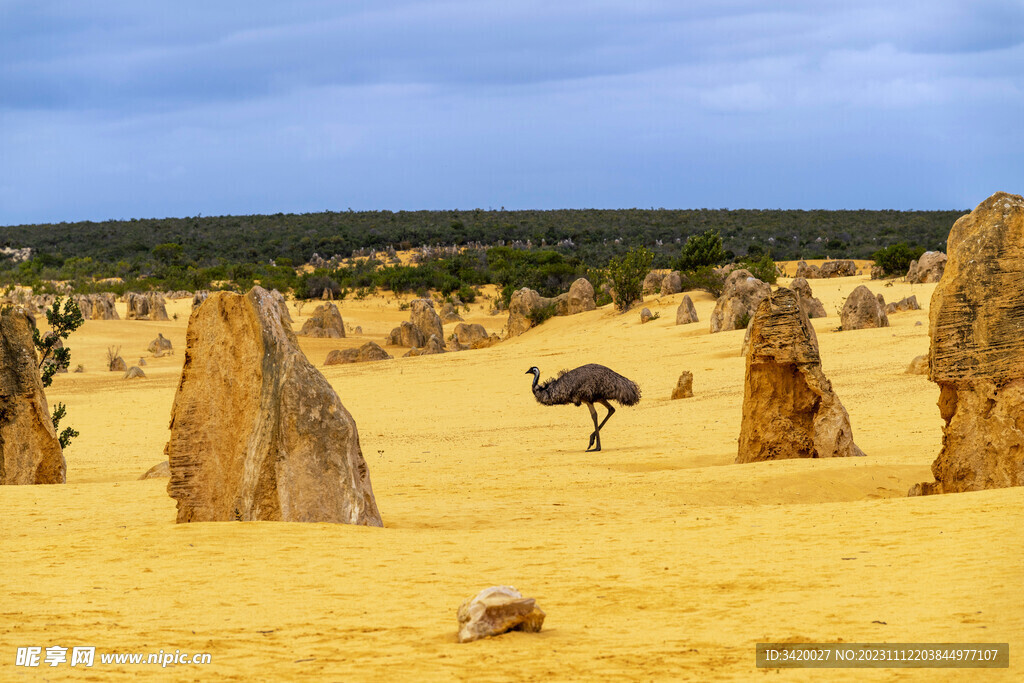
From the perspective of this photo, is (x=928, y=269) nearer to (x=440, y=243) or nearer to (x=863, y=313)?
(x=863, y=313)

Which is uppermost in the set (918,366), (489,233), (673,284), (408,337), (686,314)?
(489,233)

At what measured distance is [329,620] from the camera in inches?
247

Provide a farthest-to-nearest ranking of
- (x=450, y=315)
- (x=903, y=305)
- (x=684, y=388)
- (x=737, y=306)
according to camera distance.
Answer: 1. (x=450, y=315)
2. (x=903, y=305)
3. (x=737, y=306)
4. (x=684, y=388)

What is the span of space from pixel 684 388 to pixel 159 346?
22.6 metres

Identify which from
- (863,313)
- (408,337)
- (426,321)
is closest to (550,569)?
(863,313)

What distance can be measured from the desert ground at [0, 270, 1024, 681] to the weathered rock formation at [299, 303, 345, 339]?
2579cm

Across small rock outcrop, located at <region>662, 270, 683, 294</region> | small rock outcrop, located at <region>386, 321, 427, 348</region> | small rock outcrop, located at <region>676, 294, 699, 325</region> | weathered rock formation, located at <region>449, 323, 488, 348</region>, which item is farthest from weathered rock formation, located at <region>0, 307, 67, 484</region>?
small rock outcrop, located at <region>662, 270, 683, 294</region>

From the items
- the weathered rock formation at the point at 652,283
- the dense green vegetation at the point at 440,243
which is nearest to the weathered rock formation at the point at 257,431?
the dense green vegetation at the point at 440,243

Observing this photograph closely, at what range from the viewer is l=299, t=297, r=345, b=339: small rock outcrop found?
136 ft

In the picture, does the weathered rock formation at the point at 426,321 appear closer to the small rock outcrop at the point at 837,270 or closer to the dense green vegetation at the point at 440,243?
the dense green vegetation at the point at 440,243

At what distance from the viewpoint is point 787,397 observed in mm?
13609

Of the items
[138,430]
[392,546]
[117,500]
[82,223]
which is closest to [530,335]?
[138,430]

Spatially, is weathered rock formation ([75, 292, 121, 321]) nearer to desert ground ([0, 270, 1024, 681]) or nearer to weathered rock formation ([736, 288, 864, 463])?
desert ground ([0, 270, 1024, 681])

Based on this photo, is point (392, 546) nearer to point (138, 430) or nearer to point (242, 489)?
point (242, 489)
